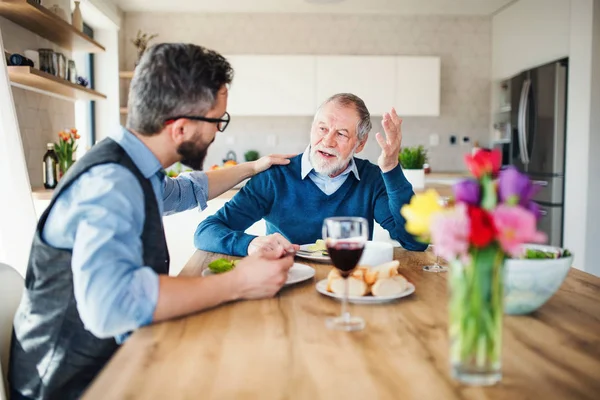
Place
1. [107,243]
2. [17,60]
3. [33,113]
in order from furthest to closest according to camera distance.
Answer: [33,113]
[17,60]
[107,243]

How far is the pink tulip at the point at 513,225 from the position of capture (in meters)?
0.68

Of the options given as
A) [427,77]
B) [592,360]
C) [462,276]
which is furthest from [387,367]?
[427,77]

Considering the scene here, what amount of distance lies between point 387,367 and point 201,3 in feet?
18.2

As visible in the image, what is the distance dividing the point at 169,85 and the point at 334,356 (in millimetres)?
706

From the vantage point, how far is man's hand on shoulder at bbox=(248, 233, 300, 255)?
1585 mm

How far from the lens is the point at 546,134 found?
482 centimetres

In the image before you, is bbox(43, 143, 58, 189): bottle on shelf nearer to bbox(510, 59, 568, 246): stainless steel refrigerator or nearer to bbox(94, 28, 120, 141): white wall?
bbox(94, 28, 120, 141): white wall

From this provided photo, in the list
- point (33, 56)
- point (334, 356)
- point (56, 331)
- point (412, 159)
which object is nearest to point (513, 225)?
point (334, 356)

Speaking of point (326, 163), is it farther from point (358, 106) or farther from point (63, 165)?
point (63, 165)

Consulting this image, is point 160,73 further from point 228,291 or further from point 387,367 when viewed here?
point 387,367

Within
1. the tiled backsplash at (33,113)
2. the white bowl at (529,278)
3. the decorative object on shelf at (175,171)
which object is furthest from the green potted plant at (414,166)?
the white bowl at (529,278)

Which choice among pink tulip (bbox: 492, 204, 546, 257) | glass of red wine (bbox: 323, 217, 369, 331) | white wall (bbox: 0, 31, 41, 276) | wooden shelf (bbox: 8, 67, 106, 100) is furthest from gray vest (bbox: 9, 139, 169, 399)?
wooden shelf (bbox: 8, 67, 106, 100)

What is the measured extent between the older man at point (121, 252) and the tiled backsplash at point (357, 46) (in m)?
4.98

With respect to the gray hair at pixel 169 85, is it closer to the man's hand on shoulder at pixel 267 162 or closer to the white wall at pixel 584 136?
the man's hand on shoulder at pixel 267 162
